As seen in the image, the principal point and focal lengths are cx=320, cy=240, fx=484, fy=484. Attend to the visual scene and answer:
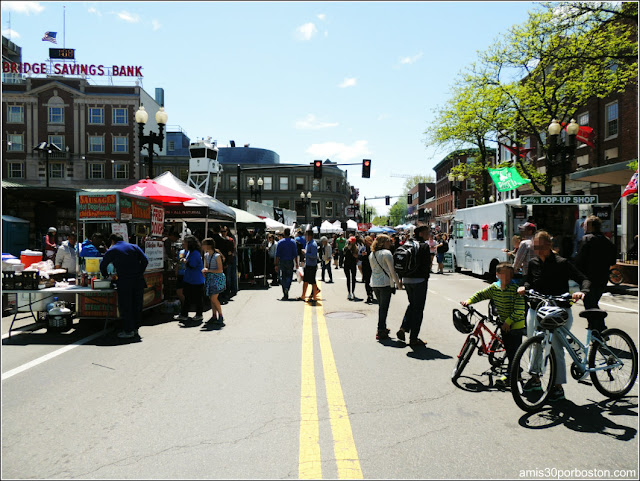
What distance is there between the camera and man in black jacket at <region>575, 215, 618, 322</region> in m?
7.59

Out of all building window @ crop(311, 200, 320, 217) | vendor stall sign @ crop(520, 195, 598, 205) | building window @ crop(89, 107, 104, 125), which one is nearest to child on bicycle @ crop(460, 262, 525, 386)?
vendor stall sign @ crop(520, 195, 598, 205)

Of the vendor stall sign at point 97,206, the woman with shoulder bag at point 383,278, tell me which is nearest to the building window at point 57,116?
the vendor stall sign at point 97,206

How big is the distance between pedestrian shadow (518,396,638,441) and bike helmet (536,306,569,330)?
0.84 m

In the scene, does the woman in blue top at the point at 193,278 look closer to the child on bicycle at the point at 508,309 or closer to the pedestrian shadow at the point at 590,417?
the child on bicycle at the point at 508,309

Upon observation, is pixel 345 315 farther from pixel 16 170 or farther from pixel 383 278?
pixel 16 170

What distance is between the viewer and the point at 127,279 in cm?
873

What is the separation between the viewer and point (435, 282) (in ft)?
63.8

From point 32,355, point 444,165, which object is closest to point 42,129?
point 32,355

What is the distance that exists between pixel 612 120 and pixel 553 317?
28.6 metres

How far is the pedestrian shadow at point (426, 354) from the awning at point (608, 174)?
47.6 ft

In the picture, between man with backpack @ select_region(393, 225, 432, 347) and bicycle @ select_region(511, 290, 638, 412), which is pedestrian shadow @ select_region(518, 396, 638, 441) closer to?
bicycle @ select_region(511, 290, 638, 412)

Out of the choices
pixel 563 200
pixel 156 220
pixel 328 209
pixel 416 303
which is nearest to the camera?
pixel 416 303

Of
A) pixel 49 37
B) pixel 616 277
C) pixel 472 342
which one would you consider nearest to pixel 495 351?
pixel 472 342

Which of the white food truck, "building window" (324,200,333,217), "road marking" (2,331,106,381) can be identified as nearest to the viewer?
"road marking" (2,331,106,381)
